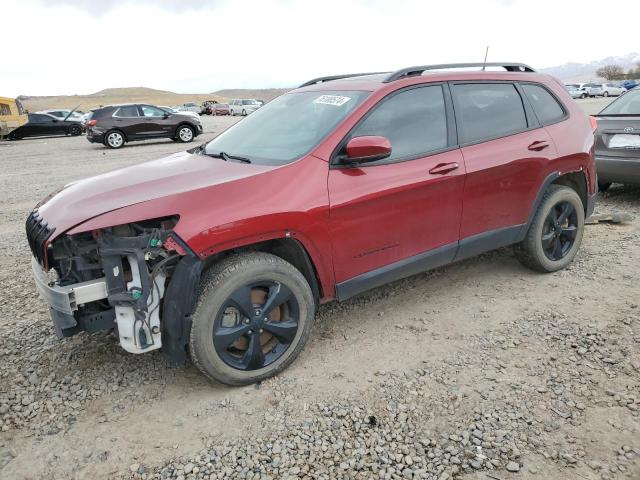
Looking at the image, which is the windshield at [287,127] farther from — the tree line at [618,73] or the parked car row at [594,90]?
the tree line at [618,73]

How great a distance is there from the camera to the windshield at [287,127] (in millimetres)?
3248

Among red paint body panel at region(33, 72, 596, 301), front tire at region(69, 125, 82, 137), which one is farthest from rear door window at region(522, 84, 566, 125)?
front tire at region(69, 125, 82, 137)

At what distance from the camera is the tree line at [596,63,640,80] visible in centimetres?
7156

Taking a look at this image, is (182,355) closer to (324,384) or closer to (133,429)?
(133,429)

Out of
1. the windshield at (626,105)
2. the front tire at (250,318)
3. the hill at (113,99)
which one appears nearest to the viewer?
Answer: the front tire at (250,318)

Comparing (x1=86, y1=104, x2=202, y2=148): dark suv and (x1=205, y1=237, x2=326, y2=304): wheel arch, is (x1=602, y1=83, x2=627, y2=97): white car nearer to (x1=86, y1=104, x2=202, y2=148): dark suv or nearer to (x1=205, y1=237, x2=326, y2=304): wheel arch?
(x1=86, y1=104, x2=202, y2=148): dark suv

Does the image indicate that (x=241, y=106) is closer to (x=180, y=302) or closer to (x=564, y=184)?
(x=564, y=184)

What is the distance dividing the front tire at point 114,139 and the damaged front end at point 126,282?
16121 mm

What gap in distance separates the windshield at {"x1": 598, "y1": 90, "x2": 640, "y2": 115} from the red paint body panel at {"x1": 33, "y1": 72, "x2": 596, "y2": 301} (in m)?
3.31

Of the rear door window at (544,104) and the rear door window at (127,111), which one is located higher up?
the rear door window at (127,111)

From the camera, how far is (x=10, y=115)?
2195cm

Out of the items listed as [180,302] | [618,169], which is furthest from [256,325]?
[618,169]

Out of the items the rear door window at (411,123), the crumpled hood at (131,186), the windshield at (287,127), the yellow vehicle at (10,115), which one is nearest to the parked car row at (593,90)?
the yellow vehicle at (10,115)

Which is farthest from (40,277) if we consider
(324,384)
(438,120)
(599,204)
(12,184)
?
(12,184)
